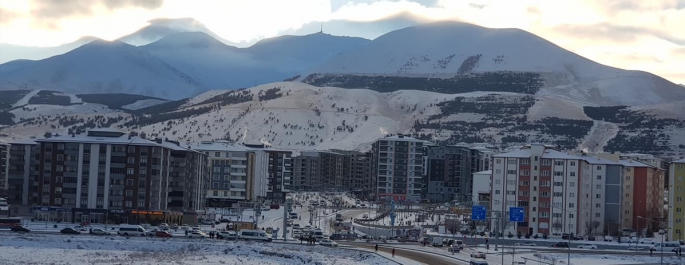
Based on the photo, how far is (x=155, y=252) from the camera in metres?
62.7

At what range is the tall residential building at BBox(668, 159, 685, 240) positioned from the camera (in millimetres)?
88500

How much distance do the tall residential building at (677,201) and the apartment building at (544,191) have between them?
7723mm

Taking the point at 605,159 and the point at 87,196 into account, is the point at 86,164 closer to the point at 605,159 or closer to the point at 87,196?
the point at 87,196

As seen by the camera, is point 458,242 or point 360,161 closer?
point 458,242

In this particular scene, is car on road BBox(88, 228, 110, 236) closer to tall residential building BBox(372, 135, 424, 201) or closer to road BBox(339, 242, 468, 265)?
road BBox(339, 242, 468, 265)

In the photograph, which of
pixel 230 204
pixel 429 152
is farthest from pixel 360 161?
pixel 230 204

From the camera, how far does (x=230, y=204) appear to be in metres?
121

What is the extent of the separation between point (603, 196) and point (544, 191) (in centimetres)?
909

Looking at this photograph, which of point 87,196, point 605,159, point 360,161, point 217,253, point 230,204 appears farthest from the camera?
point 360,161

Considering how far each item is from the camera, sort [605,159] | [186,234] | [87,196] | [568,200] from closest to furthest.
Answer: [186,234], [87,196], [568,200], [605,159]

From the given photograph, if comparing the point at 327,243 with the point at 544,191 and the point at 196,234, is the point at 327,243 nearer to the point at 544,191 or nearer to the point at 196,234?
the point at 196,234

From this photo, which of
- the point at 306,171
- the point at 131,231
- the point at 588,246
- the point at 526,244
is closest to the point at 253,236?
the point at 131,231

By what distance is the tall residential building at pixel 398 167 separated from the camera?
147500mm

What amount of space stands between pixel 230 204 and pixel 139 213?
3319 centimetres
